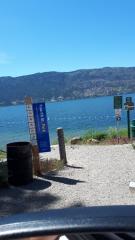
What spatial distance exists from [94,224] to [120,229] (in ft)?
0.43

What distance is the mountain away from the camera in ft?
445

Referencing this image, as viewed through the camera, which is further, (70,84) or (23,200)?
(70,84)

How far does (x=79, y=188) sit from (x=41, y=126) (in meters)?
2.82

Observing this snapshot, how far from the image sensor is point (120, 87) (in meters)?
164

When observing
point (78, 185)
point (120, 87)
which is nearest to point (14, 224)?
point (78, 185)

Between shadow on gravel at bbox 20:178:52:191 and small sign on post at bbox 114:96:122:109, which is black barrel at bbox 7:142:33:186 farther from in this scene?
small sign on post at bbox 114:96:122:109

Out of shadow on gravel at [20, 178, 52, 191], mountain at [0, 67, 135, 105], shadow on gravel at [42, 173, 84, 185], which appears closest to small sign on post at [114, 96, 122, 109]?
shadow on gravel at [42, 173, 84, 185]

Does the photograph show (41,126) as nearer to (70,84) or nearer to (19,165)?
(19,165)

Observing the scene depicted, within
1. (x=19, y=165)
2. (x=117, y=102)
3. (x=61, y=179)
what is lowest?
(x=61, y=179)

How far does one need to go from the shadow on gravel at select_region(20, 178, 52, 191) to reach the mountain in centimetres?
11930

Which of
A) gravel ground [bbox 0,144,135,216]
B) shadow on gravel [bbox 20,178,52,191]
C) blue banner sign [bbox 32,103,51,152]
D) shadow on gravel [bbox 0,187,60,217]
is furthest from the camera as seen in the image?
blue banner sign [bbox 32,103,51,152]

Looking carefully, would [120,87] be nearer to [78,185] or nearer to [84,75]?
[84,75]

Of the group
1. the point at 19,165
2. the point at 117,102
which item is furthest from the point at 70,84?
the point at 19,165

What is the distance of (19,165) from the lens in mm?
10812
